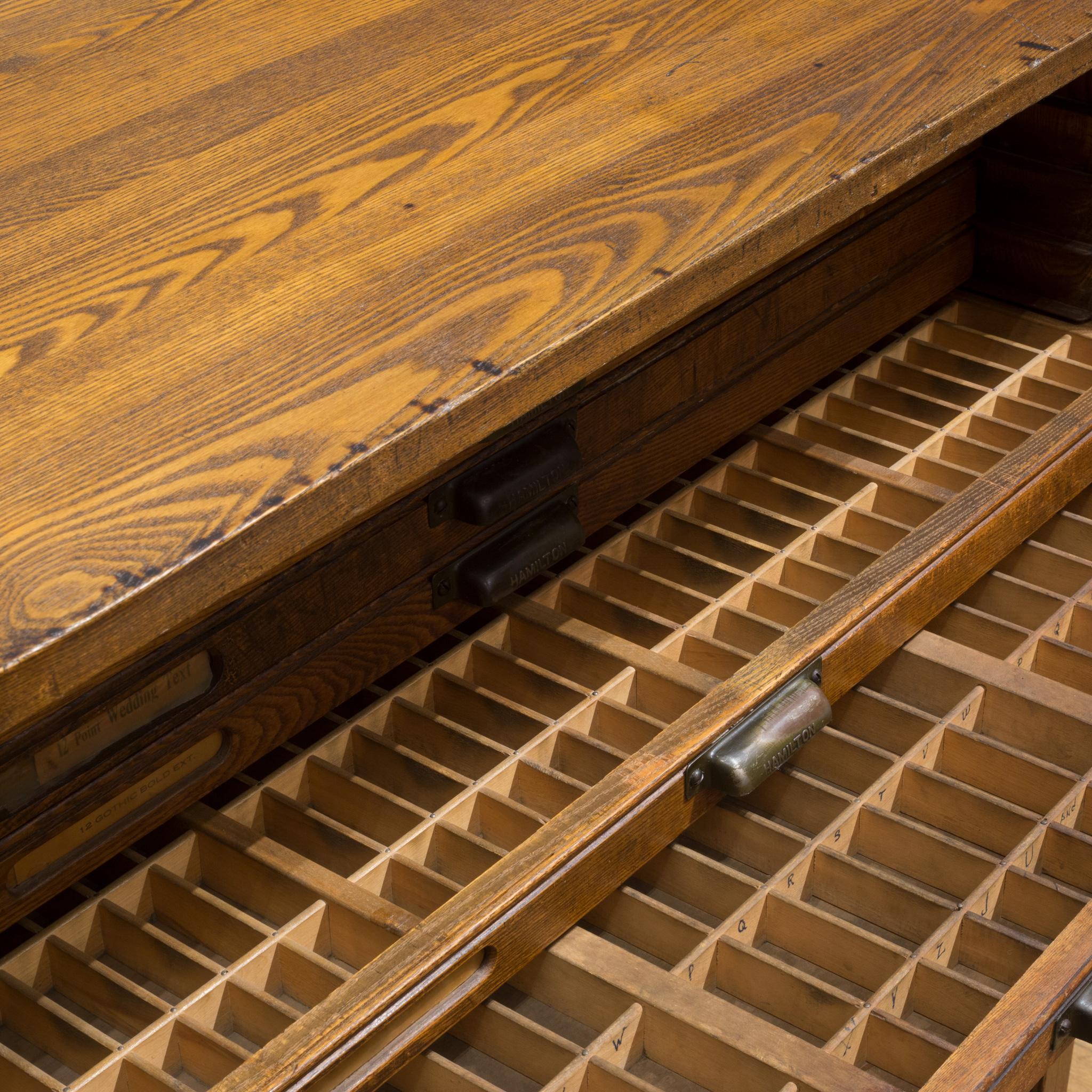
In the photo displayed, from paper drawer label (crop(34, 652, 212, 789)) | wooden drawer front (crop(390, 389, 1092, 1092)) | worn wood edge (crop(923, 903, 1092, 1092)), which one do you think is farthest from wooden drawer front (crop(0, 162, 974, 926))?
worn wood edge (crop(923, 903, 1092, 1092))

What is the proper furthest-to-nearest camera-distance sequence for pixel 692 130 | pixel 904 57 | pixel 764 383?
pixel 764 383
pixel 904 57
pixel 692 130

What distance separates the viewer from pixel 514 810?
1122 mm

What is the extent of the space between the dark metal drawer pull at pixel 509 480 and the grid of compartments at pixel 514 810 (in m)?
0.11

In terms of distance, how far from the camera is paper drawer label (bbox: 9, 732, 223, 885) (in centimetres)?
104

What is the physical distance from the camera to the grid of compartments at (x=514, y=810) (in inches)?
39.3

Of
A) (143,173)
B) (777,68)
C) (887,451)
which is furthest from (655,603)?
(143,173)

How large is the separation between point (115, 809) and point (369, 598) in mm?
249

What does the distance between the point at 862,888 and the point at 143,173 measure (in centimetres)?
70

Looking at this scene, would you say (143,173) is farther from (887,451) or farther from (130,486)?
(887,451)

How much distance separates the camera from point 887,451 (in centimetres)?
155

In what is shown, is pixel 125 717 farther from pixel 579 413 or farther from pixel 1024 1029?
pixel 1024 1029

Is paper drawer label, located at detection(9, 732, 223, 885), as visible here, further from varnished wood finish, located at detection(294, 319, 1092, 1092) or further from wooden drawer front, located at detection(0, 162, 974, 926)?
varnished wood finish, located at detection(294, 319, 1092, 1092)

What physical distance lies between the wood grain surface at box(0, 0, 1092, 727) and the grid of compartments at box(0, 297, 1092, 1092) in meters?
0.25

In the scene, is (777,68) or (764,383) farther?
(764,383)
